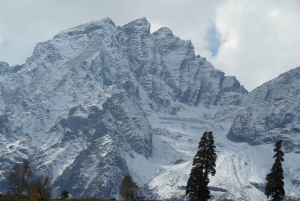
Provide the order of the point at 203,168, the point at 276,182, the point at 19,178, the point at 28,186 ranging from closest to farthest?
the point at 276,182 → the point at 203,168 → the point at 28,186 → the point at 19,178

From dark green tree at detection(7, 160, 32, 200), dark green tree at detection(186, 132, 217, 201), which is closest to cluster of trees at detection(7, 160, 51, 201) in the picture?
dark green tree at detection(7, 160, 32, 200)

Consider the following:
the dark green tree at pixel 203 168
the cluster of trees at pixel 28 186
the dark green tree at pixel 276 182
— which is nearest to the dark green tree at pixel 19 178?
the cluster of trees at pixel 28 186

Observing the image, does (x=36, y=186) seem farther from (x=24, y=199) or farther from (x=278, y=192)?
(x=278, y=192)

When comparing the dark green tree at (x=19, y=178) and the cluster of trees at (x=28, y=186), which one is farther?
the dark green tree at (x=19, y=178)

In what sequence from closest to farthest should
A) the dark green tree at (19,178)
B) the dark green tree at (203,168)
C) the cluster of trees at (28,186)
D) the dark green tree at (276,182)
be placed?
the dark green tree at (276,182) < the dark green tree at (203,168) < the cluster of trees at (28,186) < the dark green tree at (19,178)

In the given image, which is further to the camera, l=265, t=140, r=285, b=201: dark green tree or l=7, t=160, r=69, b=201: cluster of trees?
l=7, t=160, r=69, b=201: cluster of trees

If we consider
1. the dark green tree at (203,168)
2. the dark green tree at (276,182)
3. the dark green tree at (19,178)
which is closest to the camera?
the dark green tree at (276,182)

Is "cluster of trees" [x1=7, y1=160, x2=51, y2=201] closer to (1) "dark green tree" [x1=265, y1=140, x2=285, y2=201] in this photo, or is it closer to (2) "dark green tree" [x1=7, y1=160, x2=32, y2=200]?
(2) "dark green tree" [x1=7, y1=160, x2=32, y2=200]

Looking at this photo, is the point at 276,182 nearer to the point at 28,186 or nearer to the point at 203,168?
the point at 203,168

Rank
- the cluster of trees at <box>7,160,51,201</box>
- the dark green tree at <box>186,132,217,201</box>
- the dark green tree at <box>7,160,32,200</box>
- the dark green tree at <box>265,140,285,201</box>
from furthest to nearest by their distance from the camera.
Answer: the dark green tree at <box>7,160,32,200</box> < the cluster of trees at <box>7,160,51,201</box> < the dark green tree at <box>186,132,217,201</box> < the dark green tree at <box>265,140,285,201</box>

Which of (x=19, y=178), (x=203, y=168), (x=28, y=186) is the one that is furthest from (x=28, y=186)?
(x=203, y=168)

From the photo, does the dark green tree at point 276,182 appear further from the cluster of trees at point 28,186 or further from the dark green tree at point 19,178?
the dark green tree at point 19,178

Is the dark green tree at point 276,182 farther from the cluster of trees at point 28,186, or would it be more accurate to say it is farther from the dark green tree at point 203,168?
the cluster of trees at point 28,186

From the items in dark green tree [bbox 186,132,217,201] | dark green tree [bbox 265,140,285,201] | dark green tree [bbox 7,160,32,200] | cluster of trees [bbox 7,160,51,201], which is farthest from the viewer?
dark green tree [bbox 7,160,32,200]
